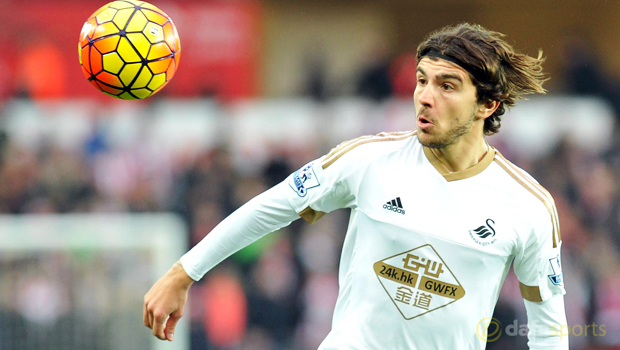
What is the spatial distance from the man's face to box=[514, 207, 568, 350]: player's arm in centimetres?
62

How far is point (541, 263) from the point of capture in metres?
4.06

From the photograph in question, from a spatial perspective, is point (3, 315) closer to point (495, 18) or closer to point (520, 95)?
point (520, 95)

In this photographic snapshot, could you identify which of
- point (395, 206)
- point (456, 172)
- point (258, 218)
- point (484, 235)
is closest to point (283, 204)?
point (258, 218)

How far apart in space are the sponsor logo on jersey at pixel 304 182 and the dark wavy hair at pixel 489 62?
30.9 inches

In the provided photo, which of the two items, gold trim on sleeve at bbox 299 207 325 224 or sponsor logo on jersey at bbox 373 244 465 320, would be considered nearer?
sponsor logo on jersey at bbox 373 244 465 320

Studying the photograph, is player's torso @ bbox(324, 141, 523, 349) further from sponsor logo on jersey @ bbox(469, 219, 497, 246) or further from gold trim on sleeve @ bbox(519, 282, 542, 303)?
gold trim on sleeve @ bbox(519, 282, 542, 303)

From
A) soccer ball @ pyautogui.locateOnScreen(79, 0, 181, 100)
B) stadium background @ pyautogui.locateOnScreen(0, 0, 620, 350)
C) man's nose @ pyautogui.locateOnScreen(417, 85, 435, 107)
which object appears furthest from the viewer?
stadium background @ pyautogui.locateOnScreen(0, 0, 620, 350)

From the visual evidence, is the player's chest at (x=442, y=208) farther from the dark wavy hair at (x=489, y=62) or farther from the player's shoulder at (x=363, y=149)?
the dark wavy hair at (x=489, y=62)

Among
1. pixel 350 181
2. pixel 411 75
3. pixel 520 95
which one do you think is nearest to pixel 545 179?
pixel 411 75

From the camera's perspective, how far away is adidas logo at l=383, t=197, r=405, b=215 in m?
4.06

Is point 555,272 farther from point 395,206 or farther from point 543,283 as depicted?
point 395,206

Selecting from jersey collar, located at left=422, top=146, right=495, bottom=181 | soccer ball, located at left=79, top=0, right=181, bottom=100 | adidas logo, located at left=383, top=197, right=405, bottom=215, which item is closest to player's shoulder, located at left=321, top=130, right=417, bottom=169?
jersey collar, located at left=422, top=146, right=495, bottom=181

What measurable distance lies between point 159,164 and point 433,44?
321 inches

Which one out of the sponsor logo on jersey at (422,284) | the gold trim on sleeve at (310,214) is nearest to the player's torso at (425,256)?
the sponsor logo on jersey at (422,284)
